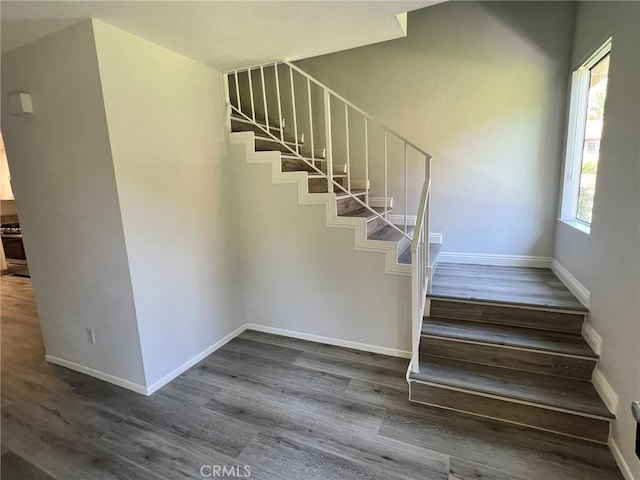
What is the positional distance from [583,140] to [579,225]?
765mm

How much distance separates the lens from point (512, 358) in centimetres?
218

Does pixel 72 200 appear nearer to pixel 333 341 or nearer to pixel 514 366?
pixel 333 341

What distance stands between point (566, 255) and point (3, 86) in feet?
14.9

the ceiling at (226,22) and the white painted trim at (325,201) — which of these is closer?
the ceiling at (226,22)

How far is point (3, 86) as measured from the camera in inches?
89.4

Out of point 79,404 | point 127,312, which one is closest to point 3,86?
point 127,312

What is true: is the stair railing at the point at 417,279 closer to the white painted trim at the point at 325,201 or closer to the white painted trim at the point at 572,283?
the white painted trim at the point at 325,201

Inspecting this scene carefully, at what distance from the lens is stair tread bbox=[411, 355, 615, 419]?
183 centimetres

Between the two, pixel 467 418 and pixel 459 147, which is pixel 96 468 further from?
pixel 459 147

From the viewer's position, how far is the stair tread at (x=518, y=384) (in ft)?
6.01

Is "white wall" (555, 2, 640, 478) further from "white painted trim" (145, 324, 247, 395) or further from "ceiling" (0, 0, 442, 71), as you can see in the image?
"white painted trim" (145, 324, 247, 395)

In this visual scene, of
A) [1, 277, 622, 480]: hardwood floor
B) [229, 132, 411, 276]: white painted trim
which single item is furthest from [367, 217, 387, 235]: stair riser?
[1, 277, 622, 480]: hardwood floor

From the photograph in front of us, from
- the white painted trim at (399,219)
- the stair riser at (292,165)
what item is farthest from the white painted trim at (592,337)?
the stair riser at (292,165)

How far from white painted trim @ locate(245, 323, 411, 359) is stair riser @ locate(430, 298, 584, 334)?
1.46 feet
